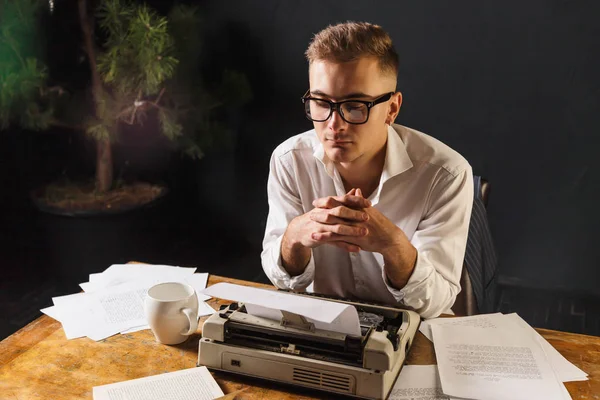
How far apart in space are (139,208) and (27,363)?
6.87ft

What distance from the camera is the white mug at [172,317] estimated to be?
1.36 metres

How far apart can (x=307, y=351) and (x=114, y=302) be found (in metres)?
0.61

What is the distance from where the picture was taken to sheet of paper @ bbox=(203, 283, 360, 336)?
121 cm

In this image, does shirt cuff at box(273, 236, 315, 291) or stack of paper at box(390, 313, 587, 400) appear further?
shirt cuff at box(273, 236, 315, 291)

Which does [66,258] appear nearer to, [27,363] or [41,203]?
[41,203]

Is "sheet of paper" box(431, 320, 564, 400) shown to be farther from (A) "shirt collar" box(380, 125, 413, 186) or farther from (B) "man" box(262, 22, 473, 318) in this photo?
(A) "shirt collar" box(380, 125, 413, 186)

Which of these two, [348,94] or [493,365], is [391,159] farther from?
[493,365]

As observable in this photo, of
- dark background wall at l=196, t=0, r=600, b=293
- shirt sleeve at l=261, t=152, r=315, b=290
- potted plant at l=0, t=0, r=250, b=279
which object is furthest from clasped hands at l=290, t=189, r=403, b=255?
dark background wall at l=196, t=0, r=600, b=293

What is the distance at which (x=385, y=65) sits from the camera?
1661mm

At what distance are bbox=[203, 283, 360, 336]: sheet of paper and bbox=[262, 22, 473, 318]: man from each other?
23 cm

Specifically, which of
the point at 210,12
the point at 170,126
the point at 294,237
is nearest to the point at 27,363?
the point at 294,237

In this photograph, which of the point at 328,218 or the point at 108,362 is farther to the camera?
the point at 328,218

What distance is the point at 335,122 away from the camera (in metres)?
1.58

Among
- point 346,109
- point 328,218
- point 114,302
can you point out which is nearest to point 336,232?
point 328,218
